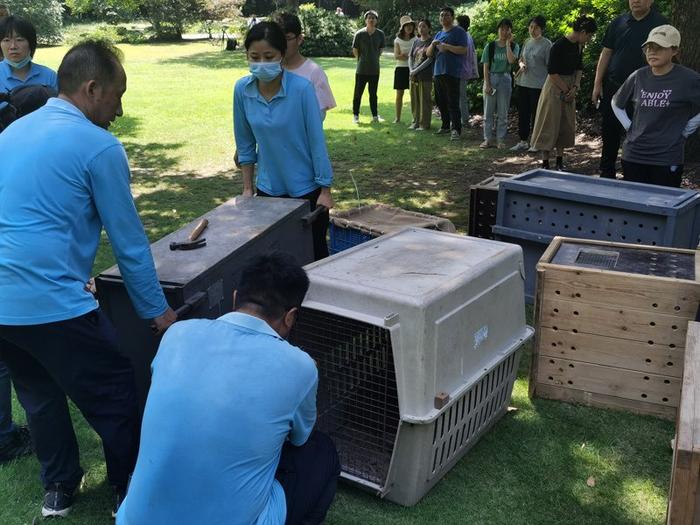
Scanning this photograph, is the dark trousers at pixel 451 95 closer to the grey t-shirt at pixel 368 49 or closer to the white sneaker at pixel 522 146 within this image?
the white sneaker at pixel 522 146

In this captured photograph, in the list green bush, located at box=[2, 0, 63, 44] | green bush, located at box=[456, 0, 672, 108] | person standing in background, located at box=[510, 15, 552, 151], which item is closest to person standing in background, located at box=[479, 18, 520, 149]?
person standing in background, located at box=[510, 15, 552, 151]

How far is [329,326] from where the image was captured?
136 inches

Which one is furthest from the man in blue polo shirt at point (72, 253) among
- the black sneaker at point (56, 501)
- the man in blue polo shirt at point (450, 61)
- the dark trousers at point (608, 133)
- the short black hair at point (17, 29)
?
the man in blue polo shirt at point (450, 61)

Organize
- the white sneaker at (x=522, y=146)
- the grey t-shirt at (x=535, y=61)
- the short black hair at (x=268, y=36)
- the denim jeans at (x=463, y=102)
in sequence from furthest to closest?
1. the denim jeans at (x=463, y=102)
2. the white sneaker at (x=522, y=146)
3. the grey t-shirt at (x=535, y=61)
4. the short black hair at (x=268, y=36)

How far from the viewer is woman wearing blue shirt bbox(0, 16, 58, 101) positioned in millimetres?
4820

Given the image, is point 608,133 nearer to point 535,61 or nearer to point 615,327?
point 535,61

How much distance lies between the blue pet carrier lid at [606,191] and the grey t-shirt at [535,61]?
17.3ft

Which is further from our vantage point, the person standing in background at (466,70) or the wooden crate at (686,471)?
the person standing in background at (466,70)

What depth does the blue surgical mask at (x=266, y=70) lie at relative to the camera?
4.52 metres

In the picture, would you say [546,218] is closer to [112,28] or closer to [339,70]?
[339,70]

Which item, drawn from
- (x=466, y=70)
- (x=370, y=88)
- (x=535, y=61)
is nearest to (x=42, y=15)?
(x=370, y=88)

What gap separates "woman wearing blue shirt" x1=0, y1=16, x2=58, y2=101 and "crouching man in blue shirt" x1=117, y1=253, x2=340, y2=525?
9.90ft

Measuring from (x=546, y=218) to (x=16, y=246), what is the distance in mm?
3656

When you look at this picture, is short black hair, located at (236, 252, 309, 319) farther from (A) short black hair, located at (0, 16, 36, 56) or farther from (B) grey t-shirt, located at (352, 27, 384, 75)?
(B) grey t-shirt, located at (352, 27, 384, 75)
